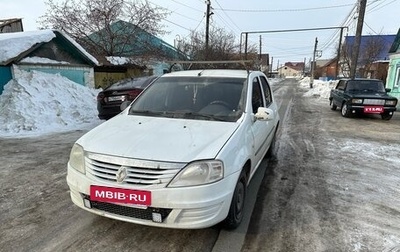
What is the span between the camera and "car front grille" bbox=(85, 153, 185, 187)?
259 centimetres

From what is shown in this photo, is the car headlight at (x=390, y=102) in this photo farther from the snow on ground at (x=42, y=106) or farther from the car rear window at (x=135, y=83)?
the snow on ground at (x=42, y=106)

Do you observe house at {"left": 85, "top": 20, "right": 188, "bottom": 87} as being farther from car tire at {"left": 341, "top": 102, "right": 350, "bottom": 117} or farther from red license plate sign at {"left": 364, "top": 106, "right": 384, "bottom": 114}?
red license plate sign at {"left": 364, "top": 106, "right": 384, "bottom": 114}

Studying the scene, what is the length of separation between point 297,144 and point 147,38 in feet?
54.7

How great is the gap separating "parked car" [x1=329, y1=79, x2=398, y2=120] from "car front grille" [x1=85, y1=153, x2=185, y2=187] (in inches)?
425

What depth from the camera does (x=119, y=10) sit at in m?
20.0

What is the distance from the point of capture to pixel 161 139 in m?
2.93

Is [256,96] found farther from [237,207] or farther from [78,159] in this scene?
[78,159]

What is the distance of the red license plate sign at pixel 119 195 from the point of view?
2586mm

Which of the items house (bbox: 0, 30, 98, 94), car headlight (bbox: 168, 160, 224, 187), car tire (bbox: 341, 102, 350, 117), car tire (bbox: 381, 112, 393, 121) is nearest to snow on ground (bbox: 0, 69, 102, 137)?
house (bbox: 0, 30, 98, 94)

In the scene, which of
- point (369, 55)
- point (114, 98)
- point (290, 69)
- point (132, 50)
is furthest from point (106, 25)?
point (290, 69)

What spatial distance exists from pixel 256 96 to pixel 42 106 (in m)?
7.84

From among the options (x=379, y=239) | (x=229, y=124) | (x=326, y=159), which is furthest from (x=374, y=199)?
(x=229, y=124)

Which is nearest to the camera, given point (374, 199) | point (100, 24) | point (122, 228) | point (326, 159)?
point (122, 228)

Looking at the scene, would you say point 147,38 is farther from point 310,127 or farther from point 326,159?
point 326,159
